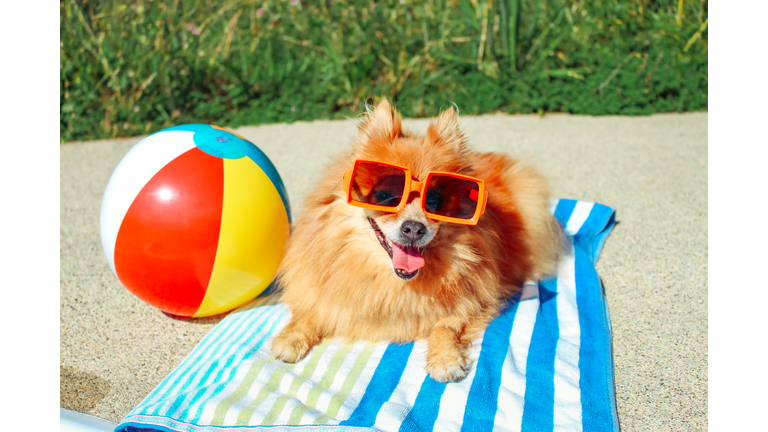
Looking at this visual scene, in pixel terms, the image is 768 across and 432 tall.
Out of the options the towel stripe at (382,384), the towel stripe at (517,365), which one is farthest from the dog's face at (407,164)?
the towel stripe at (517,365)

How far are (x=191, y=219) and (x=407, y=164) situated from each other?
1221 millimetres

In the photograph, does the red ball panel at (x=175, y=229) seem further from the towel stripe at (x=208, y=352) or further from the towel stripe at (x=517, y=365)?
the towel stripe at (x=517, y=365)

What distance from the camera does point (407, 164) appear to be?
8.69 ft

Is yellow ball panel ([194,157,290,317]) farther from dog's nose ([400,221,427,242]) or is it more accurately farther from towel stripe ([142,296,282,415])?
dog's nose ([400,221,427,242])

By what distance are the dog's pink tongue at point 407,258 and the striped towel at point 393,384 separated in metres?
0.54

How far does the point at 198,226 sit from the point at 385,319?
3.77 feet

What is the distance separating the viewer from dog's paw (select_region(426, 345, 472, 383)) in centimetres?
262

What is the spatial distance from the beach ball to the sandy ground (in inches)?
12.4

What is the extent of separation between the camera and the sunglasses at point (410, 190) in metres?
2.56

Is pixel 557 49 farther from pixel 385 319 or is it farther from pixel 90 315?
pixel 90 315

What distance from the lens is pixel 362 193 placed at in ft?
8.84

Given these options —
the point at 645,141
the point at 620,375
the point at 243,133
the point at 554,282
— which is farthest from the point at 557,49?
the point at 620,375

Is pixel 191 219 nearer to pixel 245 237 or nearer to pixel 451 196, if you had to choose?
pixel 245 237

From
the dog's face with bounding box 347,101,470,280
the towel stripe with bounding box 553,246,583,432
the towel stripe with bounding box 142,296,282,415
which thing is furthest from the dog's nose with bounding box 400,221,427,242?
the towel stripe with bounding box 142,296,282,415
